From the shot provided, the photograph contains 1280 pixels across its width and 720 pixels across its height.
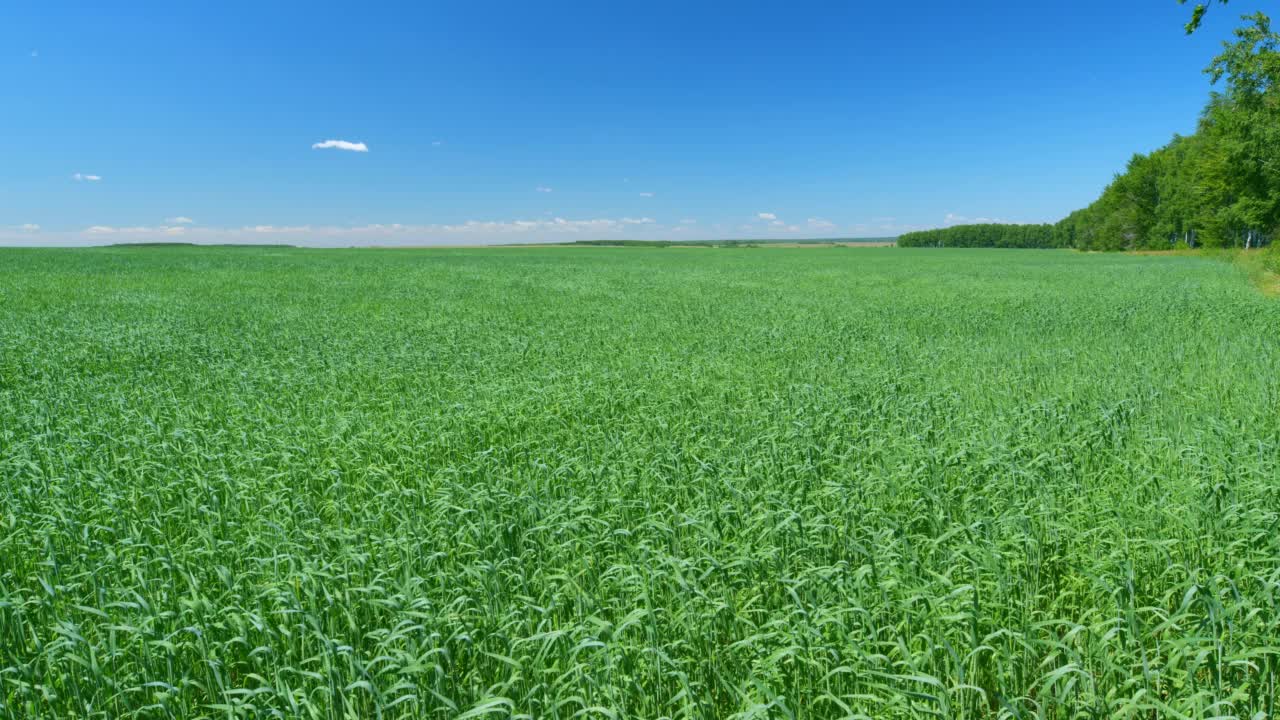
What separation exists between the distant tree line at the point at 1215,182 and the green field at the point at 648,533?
98.8 ft

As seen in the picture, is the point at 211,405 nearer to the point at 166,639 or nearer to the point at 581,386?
the point at 581,386

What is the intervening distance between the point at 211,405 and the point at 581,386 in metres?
5.34

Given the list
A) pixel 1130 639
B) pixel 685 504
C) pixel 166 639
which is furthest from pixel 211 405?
pixel 1130 639

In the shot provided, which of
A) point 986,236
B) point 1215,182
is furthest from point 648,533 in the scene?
point 986,236

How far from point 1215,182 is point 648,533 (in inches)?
2986

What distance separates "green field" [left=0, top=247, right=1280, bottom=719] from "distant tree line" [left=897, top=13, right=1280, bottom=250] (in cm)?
3012

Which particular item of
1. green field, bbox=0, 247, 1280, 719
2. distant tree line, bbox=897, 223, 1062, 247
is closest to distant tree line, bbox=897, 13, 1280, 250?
distant tree line, bbox=897, 223, 1062, 247

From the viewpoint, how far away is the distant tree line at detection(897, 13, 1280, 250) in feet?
104

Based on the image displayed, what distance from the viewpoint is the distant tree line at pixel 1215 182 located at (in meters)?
31.7

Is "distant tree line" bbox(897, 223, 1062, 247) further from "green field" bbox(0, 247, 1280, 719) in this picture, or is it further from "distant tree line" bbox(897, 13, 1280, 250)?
"green field" bbox(0, 247, 1280, 719)

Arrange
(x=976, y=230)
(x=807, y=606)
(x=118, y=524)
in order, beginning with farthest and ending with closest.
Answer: (x=976, y=230) → (x=118, y=524) → (x=807, y=606)

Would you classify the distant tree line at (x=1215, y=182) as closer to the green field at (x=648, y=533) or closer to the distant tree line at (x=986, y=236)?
the distant tree line at (x=986, y=236)

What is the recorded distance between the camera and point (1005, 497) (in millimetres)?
5344

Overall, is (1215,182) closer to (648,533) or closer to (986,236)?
(648,533)
